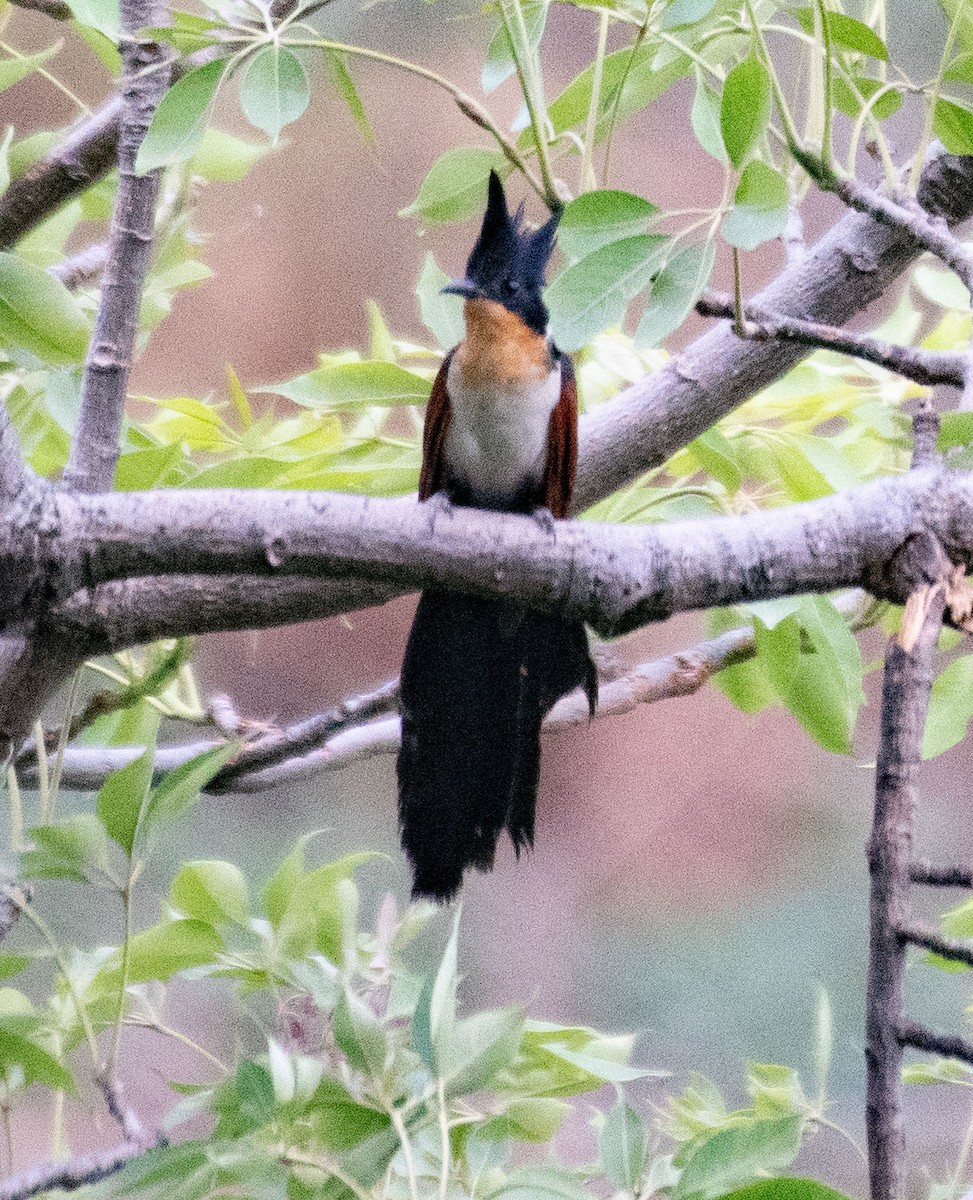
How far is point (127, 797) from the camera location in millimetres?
455

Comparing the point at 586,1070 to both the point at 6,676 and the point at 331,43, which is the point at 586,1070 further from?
the point at 331,43

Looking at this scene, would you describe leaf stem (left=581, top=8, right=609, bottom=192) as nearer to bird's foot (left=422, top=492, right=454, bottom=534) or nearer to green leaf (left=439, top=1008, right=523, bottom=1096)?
bird's foot (left=422, top=492, right=454, bottom=534)

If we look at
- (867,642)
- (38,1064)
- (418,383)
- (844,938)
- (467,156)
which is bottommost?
(844,938)

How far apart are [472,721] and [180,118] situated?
1.26ft

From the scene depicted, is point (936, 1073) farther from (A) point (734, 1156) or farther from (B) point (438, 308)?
(B) point (438, 308)

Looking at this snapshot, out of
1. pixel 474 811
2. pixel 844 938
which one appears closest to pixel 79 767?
pixel 474 811

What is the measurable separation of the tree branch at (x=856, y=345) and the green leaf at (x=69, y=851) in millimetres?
299

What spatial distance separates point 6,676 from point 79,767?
0.22 meters

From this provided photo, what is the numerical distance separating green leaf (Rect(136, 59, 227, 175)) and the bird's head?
28 centimetres

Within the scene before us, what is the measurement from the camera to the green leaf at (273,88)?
51 cm

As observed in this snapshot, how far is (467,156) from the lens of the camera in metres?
0.64

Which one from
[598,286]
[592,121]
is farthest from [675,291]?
[592,121]

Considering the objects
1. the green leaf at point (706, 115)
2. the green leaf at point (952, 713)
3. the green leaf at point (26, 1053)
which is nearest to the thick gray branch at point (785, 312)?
the green leaf at point (706, 115)

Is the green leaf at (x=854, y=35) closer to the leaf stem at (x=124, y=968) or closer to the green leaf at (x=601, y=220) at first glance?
the green leaf at (x=601, y=220)
